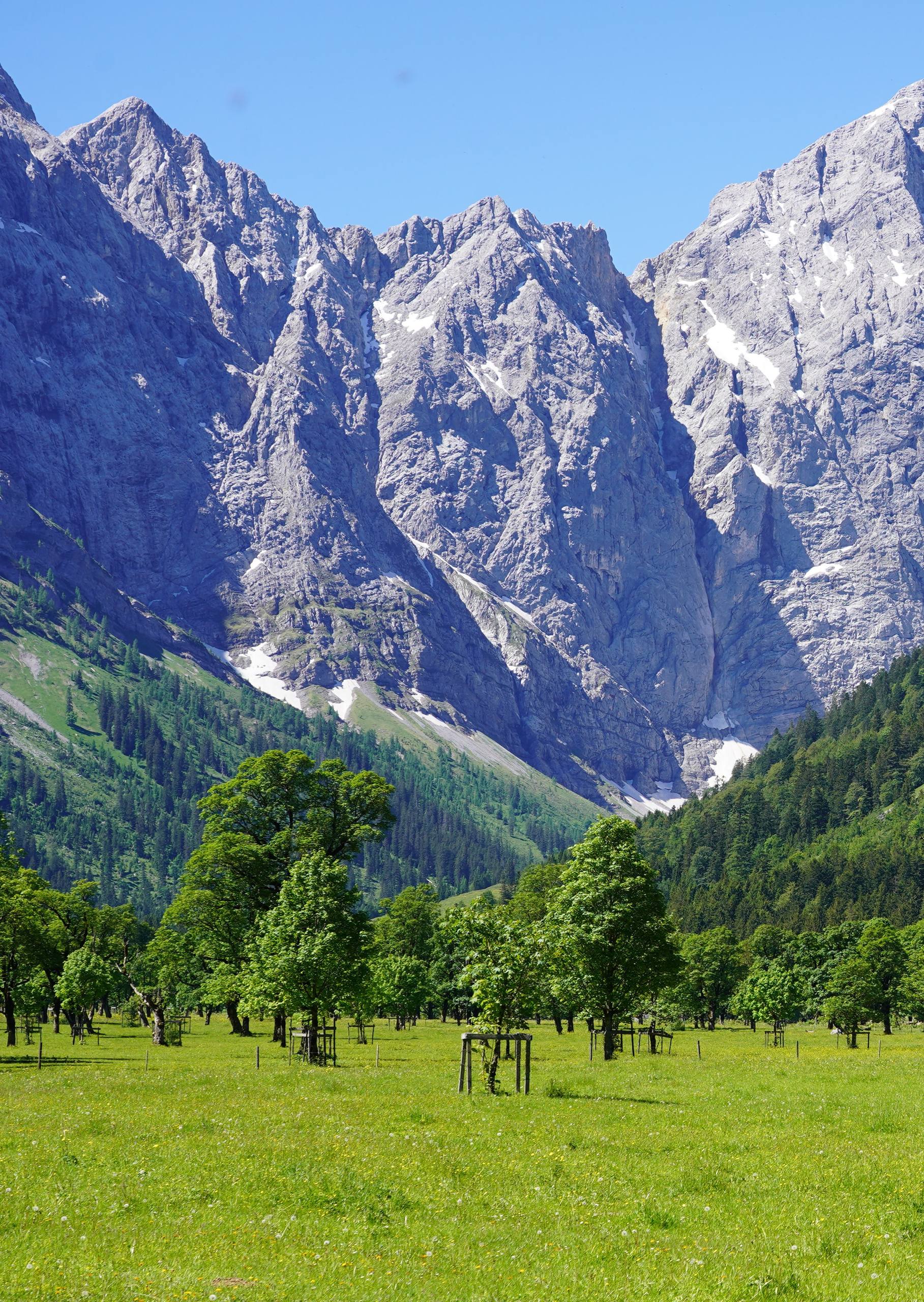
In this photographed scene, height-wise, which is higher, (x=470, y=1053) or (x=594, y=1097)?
(x=470, y=1053)

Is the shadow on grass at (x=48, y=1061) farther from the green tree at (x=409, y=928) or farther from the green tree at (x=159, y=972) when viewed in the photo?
the green tree at (x=409, y=928)

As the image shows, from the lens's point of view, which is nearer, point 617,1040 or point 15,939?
point 15,939

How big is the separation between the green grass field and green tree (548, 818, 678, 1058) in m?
18.8

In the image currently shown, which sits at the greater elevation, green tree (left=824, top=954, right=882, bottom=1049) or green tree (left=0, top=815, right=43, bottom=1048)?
green tree (left=0, top=815, right=43, bottom=1048)

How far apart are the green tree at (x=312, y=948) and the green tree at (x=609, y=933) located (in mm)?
11020

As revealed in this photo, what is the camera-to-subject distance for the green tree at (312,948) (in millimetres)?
59844

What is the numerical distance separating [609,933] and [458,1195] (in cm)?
3988

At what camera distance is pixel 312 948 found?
195ft

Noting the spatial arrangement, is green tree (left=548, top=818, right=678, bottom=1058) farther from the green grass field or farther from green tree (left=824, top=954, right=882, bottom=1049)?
green tree (left=824, top=954, right=882, bottom=1049)

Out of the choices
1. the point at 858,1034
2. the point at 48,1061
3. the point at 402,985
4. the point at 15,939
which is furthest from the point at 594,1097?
the point at 858,1034

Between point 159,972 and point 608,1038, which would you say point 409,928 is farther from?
point 608,1038

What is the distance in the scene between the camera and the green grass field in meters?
17.6

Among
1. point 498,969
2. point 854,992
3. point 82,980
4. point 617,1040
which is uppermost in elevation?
point 498,969

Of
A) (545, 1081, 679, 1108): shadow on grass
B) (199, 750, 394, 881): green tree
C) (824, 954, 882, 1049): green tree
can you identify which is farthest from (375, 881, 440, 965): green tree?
(545, 1081, 679, 1108): shadow on grass
